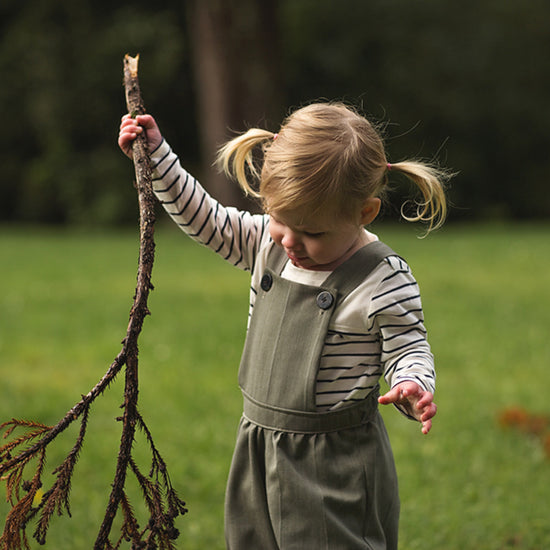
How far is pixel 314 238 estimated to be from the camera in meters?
1.99

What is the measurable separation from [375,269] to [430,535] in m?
1.52

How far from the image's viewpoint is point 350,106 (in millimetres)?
2207

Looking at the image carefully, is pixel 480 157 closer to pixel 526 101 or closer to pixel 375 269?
pixel 526 101

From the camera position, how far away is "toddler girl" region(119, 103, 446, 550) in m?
1.96

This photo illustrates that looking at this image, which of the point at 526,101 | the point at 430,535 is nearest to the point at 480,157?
the point at 526,101

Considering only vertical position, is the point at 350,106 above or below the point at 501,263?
above

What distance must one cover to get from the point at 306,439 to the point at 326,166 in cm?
66

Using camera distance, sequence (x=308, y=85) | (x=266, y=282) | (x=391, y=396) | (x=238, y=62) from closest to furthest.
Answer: (x=391, y=396), (x=266, y=282), (x=238, y=62), (x=308, y=85)

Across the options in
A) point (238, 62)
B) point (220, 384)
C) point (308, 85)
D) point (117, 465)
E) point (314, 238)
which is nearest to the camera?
point (117, 465)

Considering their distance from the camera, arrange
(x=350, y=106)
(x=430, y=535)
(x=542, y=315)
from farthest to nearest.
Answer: (x=542, y=315) < (x=430, y=535) < (x=350, y=106)

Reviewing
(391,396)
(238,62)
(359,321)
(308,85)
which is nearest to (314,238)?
(359,321)

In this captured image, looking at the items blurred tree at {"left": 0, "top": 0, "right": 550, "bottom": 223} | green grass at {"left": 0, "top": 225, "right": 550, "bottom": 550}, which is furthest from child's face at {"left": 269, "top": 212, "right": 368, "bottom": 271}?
blurred tree at {"left": 0, "top": 0, "right": 550, "bottom": 223}

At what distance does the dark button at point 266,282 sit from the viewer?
2.16 meters

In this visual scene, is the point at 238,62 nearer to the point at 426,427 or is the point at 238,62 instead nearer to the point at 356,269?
the point at 356,269
